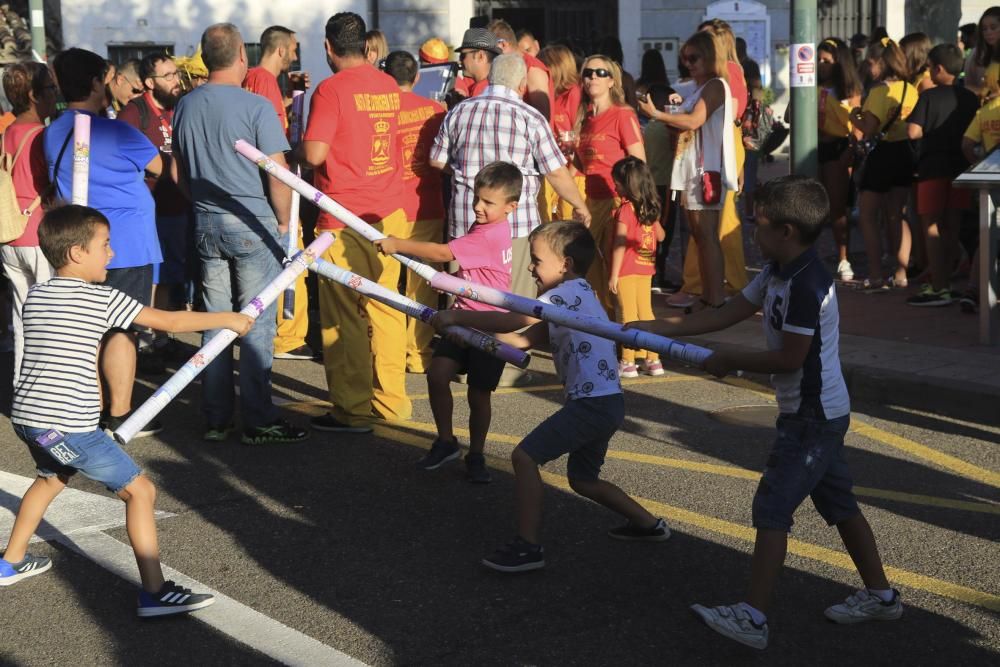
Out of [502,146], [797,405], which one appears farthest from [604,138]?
[797,405]

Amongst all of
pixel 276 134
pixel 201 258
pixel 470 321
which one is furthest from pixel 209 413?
pixel 470 321

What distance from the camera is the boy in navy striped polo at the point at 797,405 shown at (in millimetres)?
4355

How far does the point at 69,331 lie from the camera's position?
15.6ft

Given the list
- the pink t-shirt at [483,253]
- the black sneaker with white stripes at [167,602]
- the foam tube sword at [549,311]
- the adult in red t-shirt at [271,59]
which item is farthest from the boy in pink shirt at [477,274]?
the adult in red t-shirt at [271,59]

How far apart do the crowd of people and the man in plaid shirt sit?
0.05 ft

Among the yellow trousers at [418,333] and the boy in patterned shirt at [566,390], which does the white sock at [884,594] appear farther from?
the yellow trousers at [418,333]

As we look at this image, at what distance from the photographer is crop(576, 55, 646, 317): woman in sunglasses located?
9.20 meters

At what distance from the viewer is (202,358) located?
16.1 ft

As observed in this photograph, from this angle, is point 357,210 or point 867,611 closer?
point 867,611

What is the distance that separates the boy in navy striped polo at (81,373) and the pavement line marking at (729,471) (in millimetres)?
2202

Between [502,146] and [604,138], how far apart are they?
1.56 meters

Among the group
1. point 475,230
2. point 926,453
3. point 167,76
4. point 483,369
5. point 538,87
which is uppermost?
point 167,76

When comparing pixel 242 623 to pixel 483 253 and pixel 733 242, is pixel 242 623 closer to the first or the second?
pixel 483 253

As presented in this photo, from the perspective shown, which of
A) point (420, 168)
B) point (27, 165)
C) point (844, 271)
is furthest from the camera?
point (844, 271)
